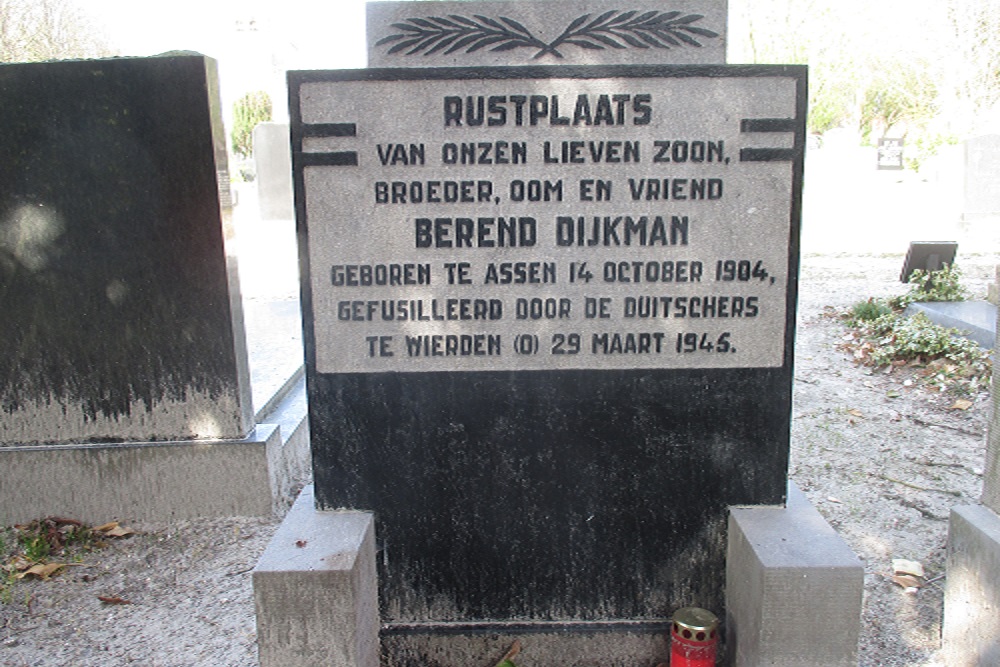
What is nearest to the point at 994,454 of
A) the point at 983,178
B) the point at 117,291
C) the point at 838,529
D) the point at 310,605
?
the point at 838,529

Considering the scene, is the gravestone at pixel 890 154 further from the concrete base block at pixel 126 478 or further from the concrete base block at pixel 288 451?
the concrete base block at pixel 126 478

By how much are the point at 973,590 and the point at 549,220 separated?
5.75 ft

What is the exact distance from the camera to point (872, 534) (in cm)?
346

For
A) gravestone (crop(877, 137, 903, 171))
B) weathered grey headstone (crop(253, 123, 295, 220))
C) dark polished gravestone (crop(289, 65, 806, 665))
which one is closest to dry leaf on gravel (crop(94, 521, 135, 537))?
dark polished gravestone (crop(289, 65, 806, 665))

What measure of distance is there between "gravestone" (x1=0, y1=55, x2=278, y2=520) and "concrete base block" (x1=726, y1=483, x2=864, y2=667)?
2300 mm

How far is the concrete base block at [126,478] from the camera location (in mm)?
3469

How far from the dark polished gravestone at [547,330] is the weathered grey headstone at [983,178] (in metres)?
12.7

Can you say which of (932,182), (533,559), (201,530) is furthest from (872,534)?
(932,182)

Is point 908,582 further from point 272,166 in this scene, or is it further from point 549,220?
point 272,166

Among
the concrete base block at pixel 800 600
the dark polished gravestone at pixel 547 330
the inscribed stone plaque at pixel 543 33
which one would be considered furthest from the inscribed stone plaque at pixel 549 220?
the concrete base block at pixel 800 600

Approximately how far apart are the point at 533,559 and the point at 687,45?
1.64m

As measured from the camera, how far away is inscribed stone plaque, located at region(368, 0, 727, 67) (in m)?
2.25

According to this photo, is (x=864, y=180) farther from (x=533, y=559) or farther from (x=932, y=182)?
(x=533, y=559)

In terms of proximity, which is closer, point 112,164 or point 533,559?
point 533,559
